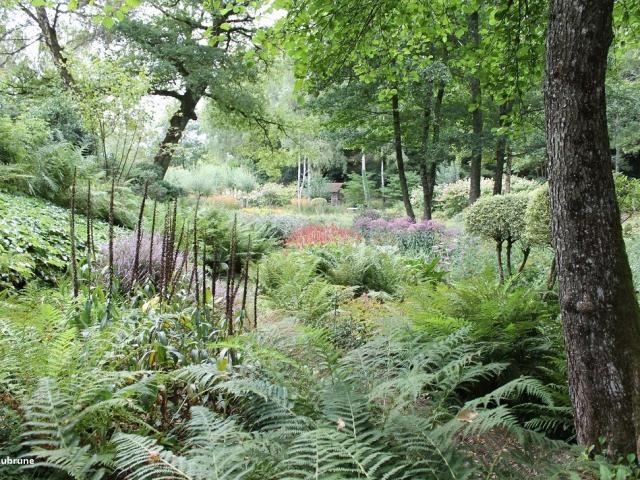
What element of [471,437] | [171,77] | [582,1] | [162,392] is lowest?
[471,437]

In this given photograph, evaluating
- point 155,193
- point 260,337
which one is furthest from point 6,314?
point 155,193

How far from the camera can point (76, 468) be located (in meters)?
1.40

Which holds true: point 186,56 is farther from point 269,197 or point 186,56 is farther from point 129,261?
point 269,197

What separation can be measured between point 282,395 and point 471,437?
1059 mm

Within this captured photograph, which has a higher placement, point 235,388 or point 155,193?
point 155,193

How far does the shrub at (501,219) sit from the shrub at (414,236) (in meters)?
2.70

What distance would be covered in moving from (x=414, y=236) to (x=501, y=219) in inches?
181

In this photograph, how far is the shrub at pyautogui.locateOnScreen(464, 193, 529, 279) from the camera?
19.4ft

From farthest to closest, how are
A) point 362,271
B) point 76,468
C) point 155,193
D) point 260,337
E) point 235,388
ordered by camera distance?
1. point 155,193
2. point 362,271
3. point 260,337
4. point 235,388
5. point 76,468

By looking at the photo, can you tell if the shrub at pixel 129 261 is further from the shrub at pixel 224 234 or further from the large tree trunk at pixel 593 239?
the large tree trunk at pixel 593 239

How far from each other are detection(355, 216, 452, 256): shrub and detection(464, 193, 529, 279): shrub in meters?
2.70

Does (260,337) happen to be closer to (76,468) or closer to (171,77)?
(76,468)

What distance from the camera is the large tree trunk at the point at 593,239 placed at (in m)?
1.84

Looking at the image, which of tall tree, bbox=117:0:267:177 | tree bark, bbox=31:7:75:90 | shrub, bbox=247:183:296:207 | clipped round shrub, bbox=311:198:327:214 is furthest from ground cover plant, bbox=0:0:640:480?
shrub, bbox=247:183:296:207
